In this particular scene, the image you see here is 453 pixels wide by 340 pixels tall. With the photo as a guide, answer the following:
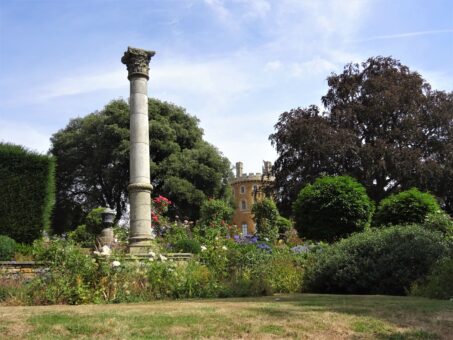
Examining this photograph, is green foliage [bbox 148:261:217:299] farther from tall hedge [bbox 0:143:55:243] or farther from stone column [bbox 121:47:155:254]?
tall hedge [bbox 0:143:55:243]

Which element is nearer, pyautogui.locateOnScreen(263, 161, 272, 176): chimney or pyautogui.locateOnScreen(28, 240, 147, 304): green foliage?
pyautogui.locateOnScreen(28, 240, 147, 304): green foliage

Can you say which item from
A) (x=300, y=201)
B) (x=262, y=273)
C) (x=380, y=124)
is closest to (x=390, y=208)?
(x=300, y=201)

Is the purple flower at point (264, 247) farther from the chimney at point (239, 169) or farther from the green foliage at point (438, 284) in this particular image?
the chimney at point (239, 169)

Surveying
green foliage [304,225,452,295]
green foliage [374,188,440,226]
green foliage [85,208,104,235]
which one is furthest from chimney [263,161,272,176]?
green foliage [304,225,452,295]

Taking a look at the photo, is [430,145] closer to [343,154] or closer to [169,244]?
[343,154]

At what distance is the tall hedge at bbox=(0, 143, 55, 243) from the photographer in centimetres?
1416

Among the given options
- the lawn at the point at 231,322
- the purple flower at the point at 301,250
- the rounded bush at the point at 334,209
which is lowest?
the lawn at the point at 231,322

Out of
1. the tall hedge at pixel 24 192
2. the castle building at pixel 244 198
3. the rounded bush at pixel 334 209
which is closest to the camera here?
the tall hedge at pixel 24 192

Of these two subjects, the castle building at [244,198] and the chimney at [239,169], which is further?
the chimney at [239,169]

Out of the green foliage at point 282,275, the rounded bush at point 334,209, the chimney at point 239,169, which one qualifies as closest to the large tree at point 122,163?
the rounded bush at point 334,209

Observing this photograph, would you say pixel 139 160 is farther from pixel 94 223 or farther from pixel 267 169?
pixel 267 169

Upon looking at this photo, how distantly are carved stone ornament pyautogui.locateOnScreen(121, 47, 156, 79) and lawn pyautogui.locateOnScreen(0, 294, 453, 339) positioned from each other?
9.09 meters

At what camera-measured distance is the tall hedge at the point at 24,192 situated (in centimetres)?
1416

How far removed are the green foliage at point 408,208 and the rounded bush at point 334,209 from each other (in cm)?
89
